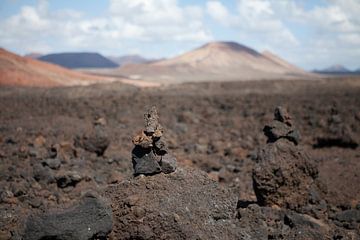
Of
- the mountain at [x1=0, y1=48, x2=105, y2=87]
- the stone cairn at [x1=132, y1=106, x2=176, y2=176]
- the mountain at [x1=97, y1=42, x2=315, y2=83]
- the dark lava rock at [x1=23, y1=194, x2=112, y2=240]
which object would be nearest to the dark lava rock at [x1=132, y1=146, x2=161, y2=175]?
the stone cairn at [x1=132, y1=106, x2=176, y2=176]

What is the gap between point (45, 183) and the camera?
6.68 metres

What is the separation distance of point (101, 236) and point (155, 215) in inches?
18.4

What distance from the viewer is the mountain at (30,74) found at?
2942 centimetres

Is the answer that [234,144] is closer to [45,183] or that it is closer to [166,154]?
[45,183]

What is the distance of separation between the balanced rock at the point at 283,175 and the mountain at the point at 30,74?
985 inches

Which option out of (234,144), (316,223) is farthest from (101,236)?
(234,144)

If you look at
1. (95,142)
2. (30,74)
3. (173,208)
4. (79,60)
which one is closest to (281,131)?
(173,208)

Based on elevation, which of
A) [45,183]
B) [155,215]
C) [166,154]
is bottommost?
[45,183]

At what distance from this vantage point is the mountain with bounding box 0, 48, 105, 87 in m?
29.4

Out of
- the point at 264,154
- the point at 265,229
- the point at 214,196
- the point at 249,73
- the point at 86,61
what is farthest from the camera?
the point at 86,61

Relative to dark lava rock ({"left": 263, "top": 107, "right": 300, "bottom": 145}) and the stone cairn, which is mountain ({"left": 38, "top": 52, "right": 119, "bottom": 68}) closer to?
dark lava rock ({"left": 263, "top": 107, "right": 300, "bottom": 145})

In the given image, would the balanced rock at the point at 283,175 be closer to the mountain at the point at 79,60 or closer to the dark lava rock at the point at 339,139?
the dark lava rock at the point at 339,139

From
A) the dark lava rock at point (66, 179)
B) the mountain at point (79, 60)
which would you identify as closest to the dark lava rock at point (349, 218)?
the dark lava rock at point (66, 179)

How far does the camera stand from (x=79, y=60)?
117m
